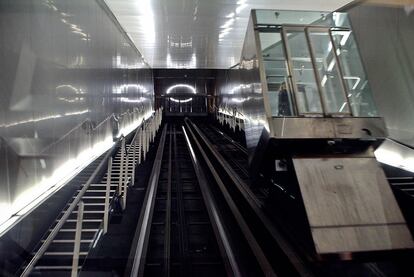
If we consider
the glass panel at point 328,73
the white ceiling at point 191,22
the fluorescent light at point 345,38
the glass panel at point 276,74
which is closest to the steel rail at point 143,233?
Result: the glass panel at point 276,74

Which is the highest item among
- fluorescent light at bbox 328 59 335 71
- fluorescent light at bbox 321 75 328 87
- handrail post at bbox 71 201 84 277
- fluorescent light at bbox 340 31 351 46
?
fluorescent light at bbox 340 31 351 46

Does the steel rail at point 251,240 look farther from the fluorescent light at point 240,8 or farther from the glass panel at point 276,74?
the fluorescent light at point 240,8

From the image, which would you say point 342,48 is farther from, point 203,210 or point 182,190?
point 182,190

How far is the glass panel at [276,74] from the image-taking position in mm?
3614

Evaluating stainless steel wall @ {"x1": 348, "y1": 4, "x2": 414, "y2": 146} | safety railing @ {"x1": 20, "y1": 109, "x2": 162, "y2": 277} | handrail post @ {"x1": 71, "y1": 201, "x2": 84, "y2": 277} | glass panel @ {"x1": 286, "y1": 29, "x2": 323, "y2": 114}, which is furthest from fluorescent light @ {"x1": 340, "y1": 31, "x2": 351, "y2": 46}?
handrail post @ {"x1": 71, "y1": 201, "x2": 84, "y2": 277}

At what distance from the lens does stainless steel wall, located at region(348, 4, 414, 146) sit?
188 inches

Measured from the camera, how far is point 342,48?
398 centimetres

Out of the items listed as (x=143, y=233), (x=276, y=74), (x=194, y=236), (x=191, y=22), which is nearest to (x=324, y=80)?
(x=276, y=74)

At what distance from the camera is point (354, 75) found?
3855mm

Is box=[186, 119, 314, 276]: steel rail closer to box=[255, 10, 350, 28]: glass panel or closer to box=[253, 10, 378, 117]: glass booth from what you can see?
box=[253, 10, 378, 117]: glass booth

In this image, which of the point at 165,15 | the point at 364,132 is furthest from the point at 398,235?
the point at 165,15

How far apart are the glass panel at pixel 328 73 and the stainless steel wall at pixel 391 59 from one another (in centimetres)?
186

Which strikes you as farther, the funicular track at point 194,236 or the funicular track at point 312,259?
the funicular track at point 194,236

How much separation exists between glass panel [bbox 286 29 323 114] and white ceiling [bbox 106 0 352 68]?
8.78ft
